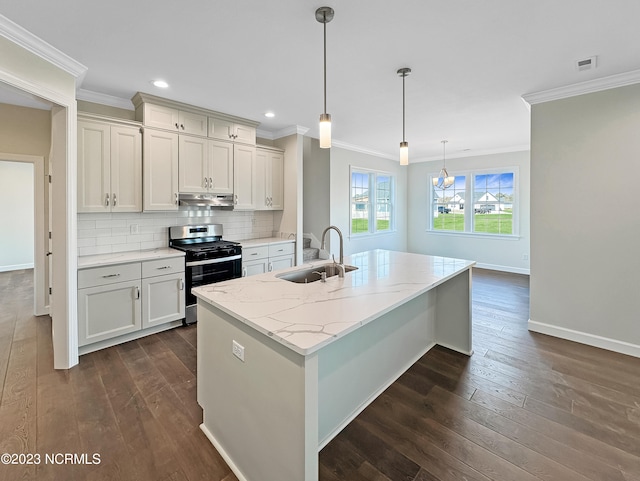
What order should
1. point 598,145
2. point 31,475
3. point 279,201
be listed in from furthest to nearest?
point 279,201 → point 598,145 → point 31,475

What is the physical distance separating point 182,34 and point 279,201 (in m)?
2.83

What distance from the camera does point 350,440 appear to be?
6.03 ft

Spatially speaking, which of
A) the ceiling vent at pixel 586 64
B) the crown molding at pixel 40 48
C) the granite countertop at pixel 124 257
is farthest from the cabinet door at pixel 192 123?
the ceiling vent at pixel 586 64

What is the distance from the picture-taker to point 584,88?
117 inches

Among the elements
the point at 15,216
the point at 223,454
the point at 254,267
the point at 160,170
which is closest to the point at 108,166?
the point at 160,170

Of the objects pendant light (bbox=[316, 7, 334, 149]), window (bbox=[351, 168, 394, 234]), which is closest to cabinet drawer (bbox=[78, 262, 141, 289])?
pendant light (bbox=[316, 7, 334, 149])

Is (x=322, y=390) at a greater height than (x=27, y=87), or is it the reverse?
(x=27, y=87)

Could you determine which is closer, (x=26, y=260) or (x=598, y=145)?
(x=598, y=145)

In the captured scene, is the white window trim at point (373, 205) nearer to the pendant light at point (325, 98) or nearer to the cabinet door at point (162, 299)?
the cabinet door at point (162, 299)

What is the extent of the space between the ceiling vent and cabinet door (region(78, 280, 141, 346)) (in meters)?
4.62

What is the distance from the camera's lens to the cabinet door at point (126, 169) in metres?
3.17

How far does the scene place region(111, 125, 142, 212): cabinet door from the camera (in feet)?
10.4

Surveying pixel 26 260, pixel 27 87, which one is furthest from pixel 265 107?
pixel 26 260

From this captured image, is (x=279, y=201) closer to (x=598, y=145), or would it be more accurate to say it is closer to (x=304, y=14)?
(x=304, y=14)
